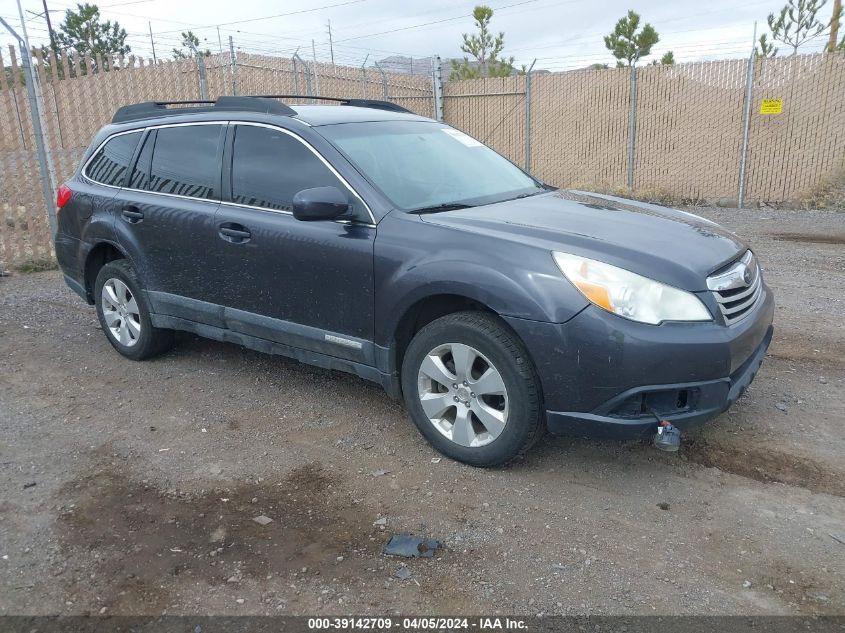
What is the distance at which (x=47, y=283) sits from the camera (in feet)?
27.1

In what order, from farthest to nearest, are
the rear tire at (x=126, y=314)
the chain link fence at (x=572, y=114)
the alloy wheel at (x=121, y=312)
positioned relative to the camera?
the chain link fence at (x=572, y=114)
the alloy wheel at (x=121, y=312)
the rear tire at (x=126, y=314)

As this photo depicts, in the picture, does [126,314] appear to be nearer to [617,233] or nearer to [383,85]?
[617,233]

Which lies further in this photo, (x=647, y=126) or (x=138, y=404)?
(x=647, y=126)

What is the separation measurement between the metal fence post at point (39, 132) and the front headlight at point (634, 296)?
729 centimetres

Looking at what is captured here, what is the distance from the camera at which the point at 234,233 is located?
4.36 m

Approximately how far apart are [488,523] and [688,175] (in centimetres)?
1266

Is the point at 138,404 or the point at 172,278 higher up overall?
the point at 172,278

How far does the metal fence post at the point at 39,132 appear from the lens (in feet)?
26.4

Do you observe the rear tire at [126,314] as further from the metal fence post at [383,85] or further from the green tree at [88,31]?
the green tree at [88,31]

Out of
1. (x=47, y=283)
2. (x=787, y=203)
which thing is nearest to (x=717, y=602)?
(x=47, y=283)

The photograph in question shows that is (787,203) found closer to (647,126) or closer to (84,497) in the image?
(647,126)

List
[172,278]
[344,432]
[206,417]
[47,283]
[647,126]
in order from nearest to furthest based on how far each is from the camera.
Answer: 1. [344,432]
2. [206,417]
3. [172,278]
4. [47,283]
5. [647,126]

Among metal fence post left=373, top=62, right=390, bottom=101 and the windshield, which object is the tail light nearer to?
the windshield

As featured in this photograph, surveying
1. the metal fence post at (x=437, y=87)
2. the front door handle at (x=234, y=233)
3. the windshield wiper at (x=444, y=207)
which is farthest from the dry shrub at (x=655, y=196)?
the front door handle at (x=234, y=233)
